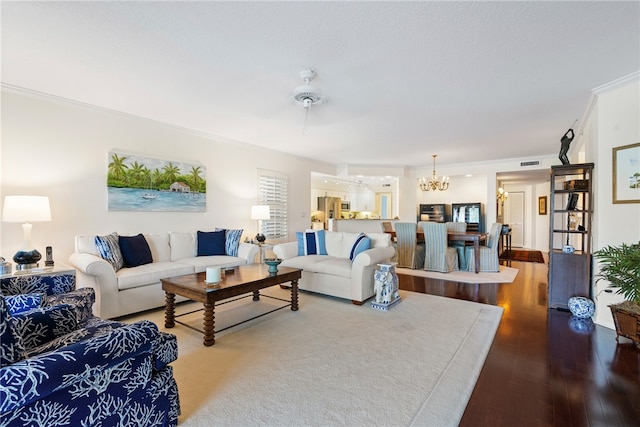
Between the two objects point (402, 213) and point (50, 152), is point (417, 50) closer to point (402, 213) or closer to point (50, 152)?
point (50, 152)

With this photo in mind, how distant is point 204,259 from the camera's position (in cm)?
421

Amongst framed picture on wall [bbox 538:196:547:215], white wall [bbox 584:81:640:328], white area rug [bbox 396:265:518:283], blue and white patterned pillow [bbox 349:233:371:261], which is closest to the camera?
white wall [bbox 584:81:640:328]

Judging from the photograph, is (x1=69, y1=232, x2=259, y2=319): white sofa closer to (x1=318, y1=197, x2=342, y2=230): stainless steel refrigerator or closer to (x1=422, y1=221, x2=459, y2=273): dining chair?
(x1=422, y1=221, x2=459, y2=273): dining chair

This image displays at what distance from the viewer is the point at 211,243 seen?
4.57 metres

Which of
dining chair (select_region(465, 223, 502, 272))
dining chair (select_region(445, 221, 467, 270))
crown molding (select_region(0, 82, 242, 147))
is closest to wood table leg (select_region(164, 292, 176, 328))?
crown molding (select_region(0, 82, 242, 147))

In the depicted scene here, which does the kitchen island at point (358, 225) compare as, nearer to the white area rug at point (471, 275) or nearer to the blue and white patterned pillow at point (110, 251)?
the white area rug at point (471, 275)

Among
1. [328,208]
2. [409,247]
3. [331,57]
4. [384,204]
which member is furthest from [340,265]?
[384,204]

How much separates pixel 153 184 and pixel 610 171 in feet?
18.4

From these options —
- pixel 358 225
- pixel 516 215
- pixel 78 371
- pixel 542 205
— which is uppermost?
pixel 542 205

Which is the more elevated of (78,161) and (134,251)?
(78,161)

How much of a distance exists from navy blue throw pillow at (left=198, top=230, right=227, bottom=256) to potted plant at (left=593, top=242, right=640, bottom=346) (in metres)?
4.44

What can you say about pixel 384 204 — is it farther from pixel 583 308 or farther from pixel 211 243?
pixel 583 308

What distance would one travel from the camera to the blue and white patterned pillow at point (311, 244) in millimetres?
4750

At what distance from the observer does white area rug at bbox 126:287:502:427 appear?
5.86ft
